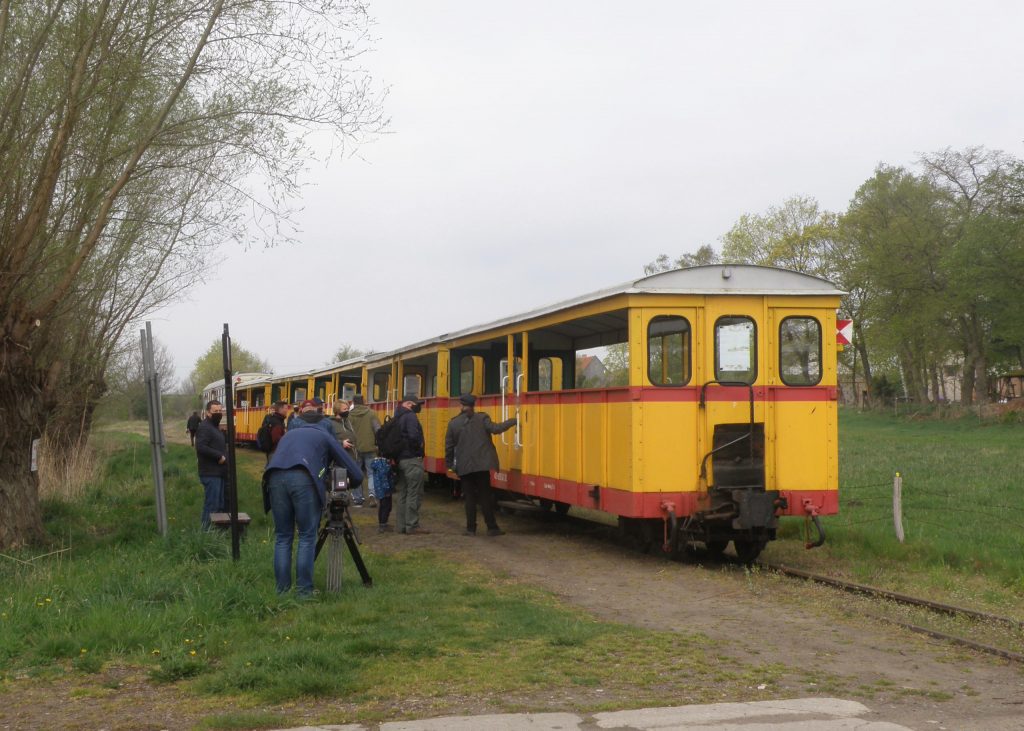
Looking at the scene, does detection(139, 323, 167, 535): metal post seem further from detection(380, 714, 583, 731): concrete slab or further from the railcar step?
detection(380, 714, 583, 731): concrete slab

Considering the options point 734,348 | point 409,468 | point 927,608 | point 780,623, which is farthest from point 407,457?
point 927,608

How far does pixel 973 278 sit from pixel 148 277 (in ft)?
119

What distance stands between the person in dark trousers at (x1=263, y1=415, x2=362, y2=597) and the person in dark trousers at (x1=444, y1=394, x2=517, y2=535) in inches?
206

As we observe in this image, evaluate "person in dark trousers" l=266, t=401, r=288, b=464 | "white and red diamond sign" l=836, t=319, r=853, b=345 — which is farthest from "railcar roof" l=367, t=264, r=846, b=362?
"person in dark trousers" l=266, t=401, r=288, b=464

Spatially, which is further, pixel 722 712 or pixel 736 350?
pixel 736 350

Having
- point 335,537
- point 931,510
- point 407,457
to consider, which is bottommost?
point 931,510

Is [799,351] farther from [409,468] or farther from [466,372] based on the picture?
[466,372]

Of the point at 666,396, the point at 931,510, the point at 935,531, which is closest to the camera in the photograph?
the point at 666,396

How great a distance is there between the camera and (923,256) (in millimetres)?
52125

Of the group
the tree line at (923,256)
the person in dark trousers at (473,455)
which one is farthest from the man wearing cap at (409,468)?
the tree line at (923,256)

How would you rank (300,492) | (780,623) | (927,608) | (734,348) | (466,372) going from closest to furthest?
(780,623) < (300,492) < (927,608) < (734,348) < (466,372)

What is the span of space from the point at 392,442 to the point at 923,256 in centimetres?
4314

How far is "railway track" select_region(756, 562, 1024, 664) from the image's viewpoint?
25.0 ft

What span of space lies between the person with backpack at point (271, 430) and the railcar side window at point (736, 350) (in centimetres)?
863
